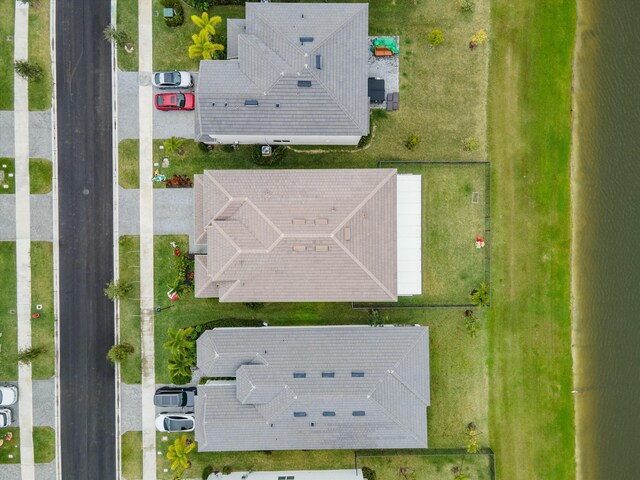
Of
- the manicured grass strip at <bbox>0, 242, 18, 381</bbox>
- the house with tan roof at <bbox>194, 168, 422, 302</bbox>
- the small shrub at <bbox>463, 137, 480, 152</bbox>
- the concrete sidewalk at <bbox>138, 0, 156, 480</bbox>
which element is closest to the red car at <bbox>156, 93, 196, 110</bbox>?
the concrete sidewalk at <bbox>138, 0, 156, 480</bbox>

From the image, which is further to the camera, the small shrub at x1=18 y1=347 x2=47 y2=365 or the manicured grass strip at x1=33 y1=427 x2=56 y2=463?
the manicured grass strip at x1=33 y1=427 x2=56 y2=463

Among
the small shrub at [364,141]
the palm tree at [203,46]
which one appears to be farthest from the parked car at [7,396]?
the small shrub at [364,141]

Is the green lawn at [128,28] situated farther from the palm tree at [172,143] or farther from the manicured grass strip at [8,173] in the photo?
the manicured grass strip at [8,173]

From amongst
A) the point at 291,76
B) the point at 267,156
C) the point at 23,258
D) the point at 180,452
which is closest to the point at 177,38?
the point at 291,76

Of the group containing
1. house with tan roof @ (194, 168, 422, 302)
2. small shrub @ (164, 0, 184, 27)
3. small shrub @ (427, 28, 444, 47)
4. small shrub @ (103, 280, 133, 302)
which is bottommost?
small shrub @ (103, 280, 133, 302)

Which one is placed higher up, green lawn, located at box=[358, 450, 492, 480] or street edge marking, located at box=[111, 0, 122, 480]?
street edge marking, located at box=[111, 0, 122, 480]

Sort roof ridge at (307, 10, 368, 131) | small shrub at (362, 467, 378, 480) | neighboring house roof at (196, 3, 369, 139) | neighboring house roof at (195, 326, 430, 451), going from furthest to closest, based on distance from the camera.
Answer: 1. small shrub at (362, 467, 378, 480)
2. neighboring house roof at (195, 326, 430, 451)
3. neighboring house roof at (196, 3, 369, 139)
4. roof ridge at (307, 10, 368, 131)

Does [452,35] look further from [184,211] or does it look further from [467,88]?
[184,211]

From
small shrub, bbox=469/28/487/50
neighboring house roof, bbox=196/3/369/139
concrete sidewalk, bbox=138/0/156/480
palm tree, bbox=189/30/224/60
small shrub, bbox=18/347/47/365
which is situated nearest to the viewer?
neighboring house roof, bbox=196/3/369/139

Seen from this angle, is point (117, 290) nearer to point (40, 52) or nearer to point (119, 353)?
point (119, 353)

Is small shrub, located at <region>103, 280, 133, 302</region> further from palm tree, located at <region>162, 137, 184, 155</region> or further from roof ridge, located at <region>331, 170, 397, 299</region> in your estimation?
roof ridge, located at <region>331, 170, 397, 299</region>
